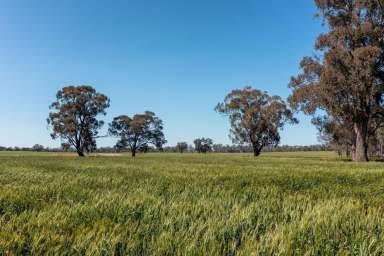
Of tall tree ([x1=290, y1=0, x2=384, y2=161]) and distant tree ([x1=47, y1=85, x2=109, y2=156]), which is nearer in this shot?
tall tree ([x1=290, y1=0, x2=384, y2=161])

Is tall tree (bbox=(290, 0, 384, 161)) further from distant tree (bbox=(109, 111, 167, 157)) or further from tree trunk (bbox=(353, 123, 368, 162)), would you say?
distant tree (bbox=(109, 111, 167, 157))

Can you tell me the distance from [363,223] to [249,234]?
1.31m

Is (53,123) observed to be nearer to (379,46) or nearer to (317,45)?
(317,45)

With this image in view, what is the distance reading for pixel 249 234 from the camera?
2.76 meters

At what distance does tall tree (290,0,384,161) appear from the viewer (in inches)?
1287

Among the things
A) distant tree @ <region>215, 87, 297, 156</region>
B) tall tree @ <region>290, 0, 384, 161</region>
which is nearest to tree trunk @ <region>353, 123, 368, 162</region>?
tall tree @ <region>290, 0, 384, 161</region>

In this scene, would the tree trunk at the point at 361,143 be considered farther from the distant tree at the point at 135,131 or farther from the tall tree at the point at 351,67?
the distant tree at the point at 135,131

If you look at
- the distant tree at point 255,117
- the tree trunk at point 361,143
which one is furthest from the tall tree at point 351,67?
the distant tree at point 255,117

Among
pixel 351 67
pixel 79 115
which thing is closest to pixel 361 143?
pixel 351 67

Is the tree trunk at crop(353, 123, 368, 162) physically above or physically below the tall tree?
below

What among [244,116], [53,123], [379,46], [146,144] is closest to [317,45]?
[379,46]

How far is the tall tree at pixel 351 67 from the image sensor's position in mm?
32688

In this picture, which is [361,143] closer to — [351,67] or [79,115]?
[351,67]

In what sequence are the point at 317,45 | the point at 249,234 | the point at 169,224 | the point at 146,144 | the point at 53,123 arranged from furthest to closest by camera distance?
the point at 146,144
the point at 53,123
the point at 317,45
the point at 169,224
the point at 249,234
